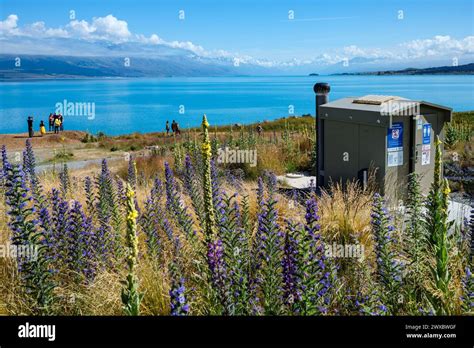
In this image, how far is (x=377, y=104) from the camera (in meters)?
9.23

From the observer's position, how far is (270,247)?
386cm

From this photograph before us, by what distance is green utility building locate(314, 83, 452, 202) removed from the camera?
29.3ft

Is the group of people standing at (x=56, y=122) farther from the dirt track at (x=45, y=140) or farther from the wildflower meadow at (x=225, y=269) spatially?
the wildflower meadow at (x=225, y=269)

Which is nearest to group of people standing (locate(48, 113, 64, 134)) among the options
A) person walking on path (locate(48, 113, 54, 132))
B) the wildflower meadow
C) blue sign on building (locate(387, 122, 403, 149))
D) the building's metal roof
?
person walking on path (locate(48, 113, 54, 132))

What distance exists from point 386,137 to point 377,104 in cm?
72

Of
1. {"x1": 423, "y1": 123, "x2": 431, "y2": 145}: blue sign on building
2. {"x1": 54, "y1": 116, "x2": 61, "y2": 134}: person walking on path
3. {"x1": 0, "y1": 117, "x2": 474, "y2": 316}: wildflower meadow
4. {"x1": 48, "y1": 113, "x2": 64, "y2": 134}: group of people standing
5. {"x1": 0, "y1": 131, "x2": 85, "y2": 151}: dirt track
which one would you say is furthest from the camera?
{"x1": 48, "y1": 113, "x2": 64, "y2": 134}: group of people standing

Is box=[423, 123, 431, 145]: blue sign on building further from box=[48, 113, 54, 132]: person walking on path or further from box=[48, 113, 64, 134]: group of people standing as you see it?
box=[48, 113, 54, 132]: person walking on path

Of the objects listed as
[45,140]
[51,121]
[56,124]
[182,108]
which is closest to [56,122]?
[56,124]

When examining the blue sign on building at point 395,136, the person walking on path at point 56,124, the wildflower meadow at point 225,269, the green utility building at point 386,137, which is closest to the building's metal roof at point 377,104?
the green utility building at point 386,137

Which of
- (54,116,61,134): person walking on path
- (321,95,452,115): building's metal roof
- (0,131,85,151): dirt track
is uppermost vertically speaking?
(321,95,452,115): building's metal roof

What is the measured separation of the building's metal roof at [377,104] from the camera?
29.2 ft
